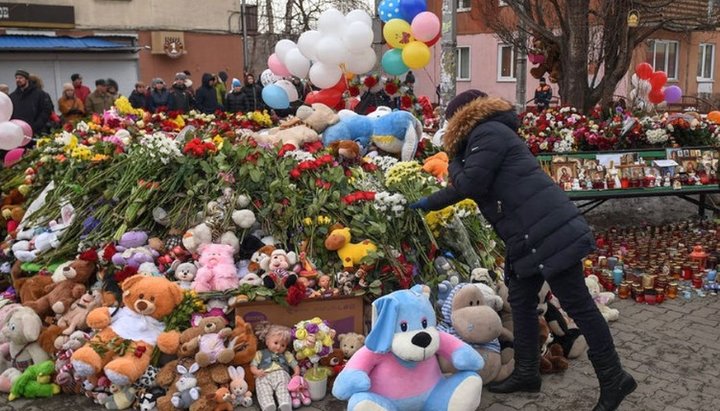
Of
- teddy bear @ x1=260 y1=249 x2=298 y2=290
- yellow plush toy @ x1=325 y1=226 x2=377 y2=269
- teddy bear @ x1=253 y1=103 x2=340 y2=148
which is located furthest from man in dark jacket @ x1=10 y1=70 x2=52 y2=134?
yellow plush toy @ x1=325 y1=226 x2=377 y2=269

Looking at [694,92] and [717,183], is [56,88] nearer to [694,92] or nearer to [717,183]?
[717,183]

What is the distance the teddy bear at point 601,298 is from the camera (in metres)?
5.27

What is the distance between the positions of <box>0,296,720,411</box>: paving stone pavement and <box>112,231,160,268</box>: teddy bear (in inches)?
37.7

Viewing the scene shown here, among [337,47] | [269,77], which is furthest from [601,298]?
[269,77]

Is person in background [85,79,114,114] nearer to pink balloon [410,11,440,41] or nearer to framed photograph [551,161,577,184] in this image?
pink balloon [410,11,440,41]

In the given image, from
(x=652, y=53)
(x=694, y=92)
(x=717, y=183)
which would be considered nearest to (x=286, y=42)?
(x=717, y=183)

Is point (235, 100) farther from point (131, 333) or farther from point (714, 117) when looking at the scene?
point (131, 333)

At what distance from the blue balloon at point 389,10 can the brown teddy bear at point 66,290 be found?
5675mm

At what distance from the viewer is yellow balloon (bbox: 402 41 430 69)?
28.5 ft

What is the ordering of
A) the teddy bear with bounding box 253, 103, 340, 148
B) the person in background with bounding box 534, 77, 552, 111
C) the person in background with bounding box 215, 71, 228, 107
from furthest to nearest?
the person in background with bounding box 534, 77, 552, 111, the person in background with bounding box 215, 71, 228, 107, the teddy bear with bounding box 253, 103, 340, 148

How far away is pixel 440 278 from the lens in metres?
4.62

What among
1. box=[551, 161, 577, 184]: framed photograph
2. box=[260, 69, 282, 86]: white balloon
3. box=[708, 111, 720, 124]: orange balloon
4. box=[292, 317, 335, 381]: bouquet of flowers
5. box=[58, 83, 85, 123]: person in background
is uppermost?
box=[260, 69, 282, 86]: white balloon

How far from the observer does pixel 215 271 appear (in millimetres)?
4457

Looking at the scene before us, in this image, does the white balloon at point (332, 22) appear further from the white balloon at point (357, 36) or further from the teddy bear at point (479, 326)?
the teddy bear at point (479, 326)
